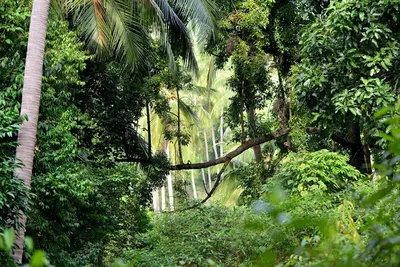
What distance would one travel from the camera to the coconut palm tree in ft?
20.9

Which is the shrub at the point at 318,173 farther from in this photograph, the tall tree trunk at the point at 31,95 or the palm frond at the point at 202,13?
the tall tree trunk at the point at 31,95

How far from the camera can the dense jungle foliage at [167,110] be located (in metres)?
6.79

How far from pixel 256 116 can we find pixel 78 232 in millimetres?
5207

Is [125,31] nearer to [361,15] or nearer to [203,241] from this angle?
[203,241]

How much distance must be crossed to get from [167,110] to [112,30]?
2.95m

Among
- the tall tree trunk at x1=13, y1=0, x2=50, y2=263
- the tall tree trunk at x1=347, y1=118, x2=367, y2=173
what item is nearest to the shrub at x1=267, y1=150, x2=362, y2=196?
the tall tree trunk at x1=347, y1=118, x2=367, y2=173

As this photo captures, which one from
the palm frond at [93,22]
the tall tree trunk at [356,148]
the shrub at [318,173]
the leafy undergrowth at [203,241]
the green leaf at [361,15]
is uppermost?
the palm frond at [93,22]

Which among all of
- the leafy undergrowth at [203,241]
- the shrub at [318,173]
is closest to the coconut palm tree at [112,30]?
the leafy undergrowth at [203,241]

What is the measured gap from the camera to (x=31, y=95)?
21.0 feet

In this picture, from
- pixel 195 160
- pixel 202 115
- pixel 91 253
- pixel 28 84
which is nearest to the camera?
pixel 28 84

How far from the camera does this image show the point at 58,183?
6652 millimetres

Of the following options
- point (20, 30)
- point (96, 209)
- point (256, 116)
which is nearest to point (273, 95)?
point (256, 116)

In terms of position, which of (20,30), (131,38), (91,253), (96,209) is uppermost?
(131,38)

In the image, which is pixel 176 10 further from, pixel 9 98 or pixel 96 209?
pixel 9 98
